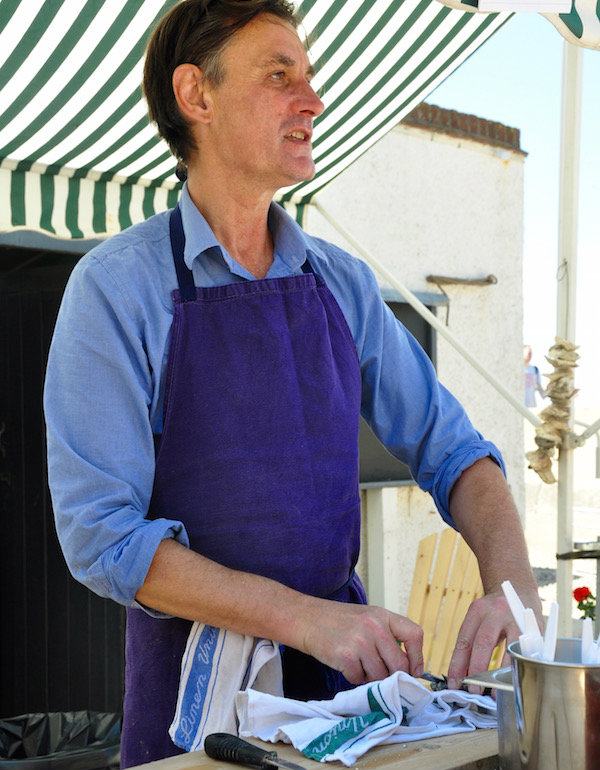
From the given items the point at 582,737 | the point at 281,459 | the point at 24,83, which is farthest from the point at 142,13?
the point at 582,737

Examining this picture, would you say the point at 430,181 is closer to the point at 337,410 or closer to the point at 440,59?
the point at 440,59

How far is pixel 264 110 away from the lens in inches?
70.0

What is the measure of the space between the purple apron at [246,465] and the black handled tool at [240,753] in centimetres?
44

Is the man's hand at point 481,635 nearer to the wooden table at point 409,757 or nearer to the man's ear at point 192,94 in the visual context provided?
the wooden table at point 409,757

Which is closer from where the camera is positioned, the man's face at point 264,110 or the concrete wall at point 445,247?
the man's face at point 264,110

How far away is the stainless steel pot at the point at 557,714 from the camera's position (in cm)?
98

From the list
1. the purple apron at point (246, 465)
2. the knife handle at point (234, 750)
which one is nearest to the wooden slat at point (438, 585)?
the purple apron at point (246, 465)

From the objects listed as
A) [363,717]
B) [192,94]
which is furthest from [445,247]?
[363,717]

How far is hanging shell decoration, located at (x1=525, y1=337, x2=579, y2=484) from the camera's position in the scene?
10.6 ft

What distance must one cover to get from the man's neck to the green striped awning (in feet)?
4.32

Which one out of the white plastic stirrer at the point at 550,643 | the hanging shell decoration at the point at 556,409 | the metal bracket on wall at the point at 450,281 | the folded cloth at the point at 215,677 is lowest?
the folded cloth at the point at 215,677

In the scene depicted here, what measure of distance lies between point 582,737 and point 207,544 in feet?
2.50

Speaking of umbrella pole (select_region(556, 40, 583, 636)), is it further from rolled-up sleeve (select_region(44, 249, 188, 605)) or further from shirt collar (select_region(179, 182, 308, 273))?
rolled-up sleeve (select_region(44, 249, 188, 605))

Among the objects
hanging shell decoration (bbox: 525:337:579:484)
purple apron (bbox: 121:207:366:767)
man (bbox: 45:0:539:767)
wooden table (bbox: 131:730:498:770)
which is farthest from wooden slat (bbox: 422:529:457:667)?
wooden table (bbox: 131:730:498:770)
